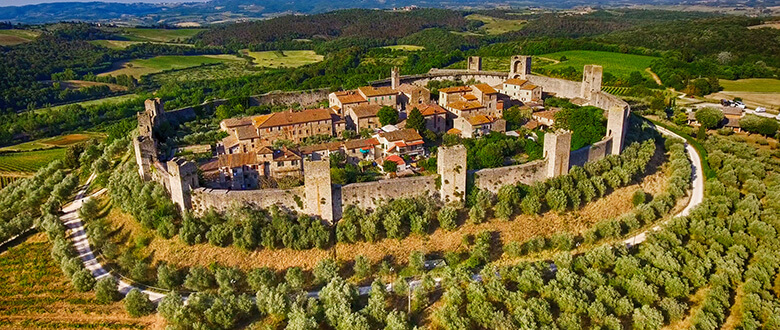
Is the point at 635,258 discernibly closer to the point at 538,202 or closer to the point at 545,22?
the point at 538,202

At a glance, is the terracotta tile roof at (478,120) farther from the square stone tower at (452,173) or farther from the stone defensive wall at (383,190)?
the stone defensive wall at (383,190)

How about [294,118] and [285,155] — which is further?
[294,118]

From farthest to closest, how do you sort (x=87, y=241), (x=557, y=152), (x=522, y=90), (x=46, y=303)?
1. (x=522, y=90)
2. (x=557, y=152)
3. (x=87, y=241)
4. (x=46, y=303)

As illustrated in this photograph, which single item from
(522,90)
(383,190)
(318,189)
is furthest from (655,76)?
(318,189)

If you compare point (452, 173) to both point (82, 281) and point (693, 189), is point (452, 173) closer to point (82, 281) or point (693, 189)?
point (693, 189)

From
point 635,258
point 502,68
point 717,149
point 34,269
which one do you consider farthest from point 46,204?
point 502,68

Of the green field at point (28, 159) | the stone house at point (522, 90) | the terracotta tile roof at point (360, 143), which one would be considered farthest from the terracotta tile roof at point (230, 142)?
the stone house at point (522, 90)

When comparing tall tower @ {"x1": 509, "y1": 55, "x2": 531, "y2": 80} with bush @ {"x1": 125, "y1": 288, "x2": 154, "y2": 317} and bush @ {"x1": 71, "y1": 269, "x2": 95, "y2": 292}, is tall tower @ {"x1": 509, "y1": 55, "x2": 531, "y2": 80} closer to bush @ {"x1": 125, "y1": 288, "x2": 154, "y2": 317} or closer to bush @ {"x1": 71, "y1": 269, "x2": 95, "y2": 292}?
bush @ {"x1": 125, "y1": 288, "x2": 154, "y2": 317}
